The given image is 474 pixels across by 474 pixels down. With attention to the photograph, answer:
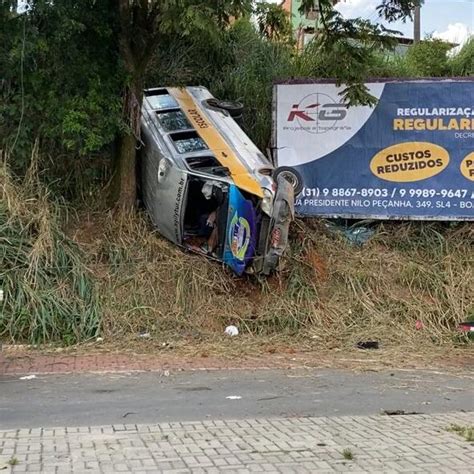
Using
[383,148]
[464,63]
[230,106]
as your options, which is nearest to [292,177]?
[383,148]

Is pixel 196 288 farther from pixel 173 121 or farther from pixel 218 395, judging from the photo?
pixel 218 395

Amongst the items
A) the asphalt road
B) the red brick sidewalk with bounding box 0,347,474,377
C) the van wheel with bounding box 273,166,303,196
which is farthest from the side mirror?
the asphalt road

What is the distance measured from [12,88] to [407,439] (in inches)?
355

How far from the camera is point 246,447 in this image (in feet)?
17.3

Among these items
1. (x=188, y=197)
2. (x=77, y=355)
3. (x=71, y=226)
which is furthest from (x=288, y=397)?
(x=71, y=226)

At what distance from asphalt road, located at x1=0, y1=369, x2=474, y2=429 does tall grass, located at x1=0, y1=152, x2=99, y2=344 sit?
1.83 meters

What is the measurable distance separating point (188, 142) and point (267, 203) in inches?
77.8

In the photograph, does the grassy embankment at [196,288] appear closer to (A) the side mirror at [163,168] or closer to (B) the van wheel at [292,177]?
(B) the van wheel at [292,177]

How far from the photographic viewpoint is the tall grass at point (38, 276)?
9672 mm

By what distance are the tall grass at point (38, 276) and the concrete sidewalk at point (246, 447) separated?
4.04m

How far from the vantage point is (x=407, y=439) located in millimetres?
5543

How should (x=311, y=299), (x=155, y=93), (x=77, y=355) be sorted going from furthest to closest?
1. (x=155, y=93)
2. (x=311, y=299)
3. (x=77, y=355)

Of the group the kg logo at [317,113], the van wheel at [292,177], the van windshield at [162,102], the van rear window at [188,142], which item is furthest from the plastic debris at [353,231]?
the van windshield at [162,102]

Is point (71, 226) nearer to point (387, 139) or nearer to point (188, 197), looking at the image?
point (188, 197)
